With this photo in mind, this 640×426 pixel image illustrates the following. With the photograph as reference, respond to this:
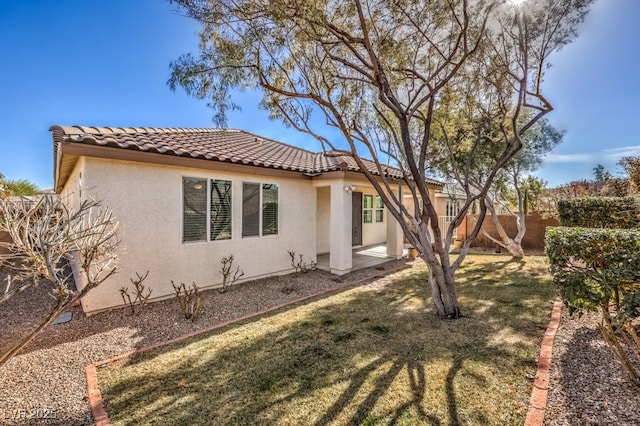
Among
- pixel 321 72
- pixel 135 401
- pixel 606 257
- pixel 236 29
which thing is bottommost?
pixel 135 401

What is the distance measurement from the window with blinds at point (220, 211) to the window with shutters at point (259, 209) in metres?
0.61

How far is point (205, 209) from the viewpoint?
9656 mm

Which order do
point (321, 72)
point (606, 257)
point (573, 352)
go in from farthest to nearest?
point (321, 72)
point (573, 352)
point (606, 257)

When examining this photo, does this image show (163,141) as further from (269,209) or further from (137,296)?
(137,296)

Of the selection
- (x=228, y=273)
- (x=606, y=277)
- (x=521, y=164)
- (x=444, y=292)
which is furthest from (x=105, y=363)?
(x=521, y=164)

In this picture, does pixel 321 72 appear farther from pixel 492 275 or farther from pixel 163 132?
pixel 492 275

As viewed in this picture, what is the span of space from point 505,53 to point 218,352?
439 inches

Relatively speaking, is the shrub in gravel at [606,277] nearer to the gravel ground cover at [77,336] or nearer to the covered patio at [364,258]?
the gravel ground cover at [77,336]

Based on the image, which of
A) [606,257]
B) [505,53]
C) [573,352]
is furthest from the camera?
[505,53]

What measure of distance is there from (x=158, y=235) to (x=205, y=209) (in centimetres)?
160

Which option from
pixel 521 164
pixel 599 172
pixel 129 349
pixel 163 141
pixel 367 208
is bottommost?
pixel 129 349

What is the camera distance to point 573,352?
5.32 m

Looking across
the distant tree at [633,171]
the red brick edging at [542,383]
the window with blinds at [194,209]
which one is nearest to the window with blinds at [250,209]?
the window with blinds at [194,209]

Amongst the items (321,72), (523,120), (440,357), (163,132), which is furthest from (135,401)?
(523,120)
